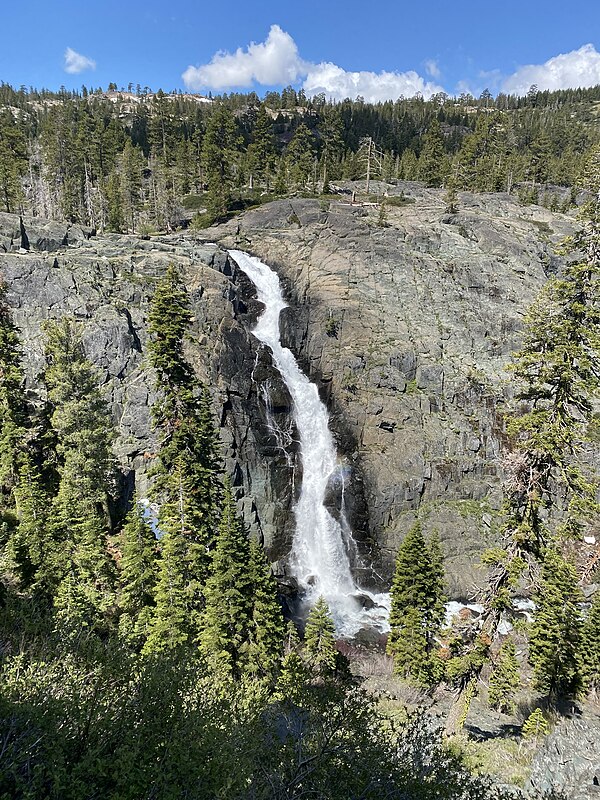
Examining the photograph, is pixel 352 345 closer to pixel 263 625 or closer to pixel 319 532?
pixel 319 532

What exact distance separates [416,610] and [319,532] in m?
11.2

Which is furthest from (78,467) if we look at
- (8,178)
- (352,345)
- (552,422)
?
(8,178)

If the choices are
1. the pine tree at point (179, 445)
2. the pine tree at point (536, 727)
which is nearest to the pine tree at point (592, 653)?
the pine tree at point (536, 727)

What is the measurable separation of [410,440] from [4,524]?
32.5m

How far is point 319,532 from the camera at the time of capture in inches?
1489

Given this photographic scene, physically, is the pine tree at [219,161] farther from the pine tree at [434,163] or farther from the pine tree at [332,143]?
the pine tree at [434,163]

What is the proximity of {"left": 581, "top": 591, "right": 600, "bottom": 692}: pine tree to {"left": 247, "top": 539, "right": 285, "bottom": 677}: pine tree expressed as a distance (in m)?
17.3

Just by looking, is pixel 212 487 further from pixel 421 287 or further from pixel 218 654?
pixel 421 287

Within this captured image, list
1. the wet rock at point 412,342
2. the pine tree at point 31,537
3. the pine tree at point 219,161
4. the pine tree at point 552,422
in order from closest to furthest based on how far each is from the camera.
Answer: the pine tree at point 552,422 < the pine tree at point 31,537 < the wet rock at point 412,342 < the pine tree at point 219,161

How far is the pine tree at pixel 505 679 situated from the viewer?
16219 mm

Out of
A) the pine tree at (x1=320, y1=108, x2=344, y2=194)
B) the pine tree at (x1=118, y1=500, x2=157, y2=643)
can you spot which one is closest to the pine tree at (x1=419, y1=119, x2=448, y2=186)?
the pine tree at (x1=320, y1=108, x2=344, y2=194)

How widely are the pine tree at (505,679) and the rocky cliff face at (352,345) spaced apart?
13.7m

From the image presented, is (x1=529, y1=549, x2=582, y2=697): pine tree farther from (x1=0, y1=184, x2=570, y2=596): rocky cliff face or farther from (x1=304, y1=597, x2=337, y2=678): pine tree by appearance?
(x1=304, y1=597, x2=337, y2=678): pine tree

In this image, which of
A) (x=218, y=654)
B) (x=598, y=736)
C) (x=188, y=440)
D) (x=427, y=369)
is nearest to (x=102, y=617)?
(x=218, y=654)
